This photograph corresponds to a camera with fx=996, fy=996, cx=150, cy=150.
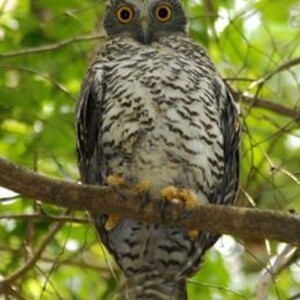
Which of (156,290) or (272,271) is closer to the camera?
(272,271)

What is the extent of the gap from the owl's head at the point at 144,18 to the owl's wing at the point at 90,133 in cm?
61

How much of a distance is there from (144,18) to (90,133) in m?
0.88

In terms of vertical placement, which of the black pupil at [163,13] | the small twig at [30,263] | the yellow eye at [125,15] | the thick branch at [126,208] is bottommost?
the thick branch at [126,208]

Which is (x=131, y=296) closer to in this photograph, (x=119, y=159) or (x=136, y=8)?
(x=119, y=159)

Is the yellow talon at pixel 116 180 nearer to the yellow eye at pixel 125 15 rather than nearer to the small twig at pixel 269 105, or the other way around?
the small twig at pixel 269 105

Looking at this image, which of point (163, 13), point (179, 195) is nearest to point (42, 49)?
point (163, 13)

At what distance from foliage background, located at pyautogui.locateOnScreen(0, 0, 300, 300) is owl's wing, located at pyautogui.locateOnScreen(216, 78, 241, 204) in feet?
0.25

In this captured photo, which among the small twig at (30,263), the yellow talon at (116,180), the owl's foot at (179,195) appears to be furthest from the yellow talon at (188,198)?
the small twig at (30,263)

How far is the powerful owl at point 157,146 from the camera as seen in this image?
14.7ft

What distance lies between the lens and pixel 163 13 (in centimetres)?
532

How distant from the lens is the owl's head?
5207 millimetres

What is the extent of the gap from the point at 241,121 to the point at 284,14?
4.00ft

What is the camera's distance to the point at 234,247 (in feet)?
18.2

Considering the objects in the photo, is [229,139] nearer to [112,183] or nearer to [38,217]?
[112,183]
